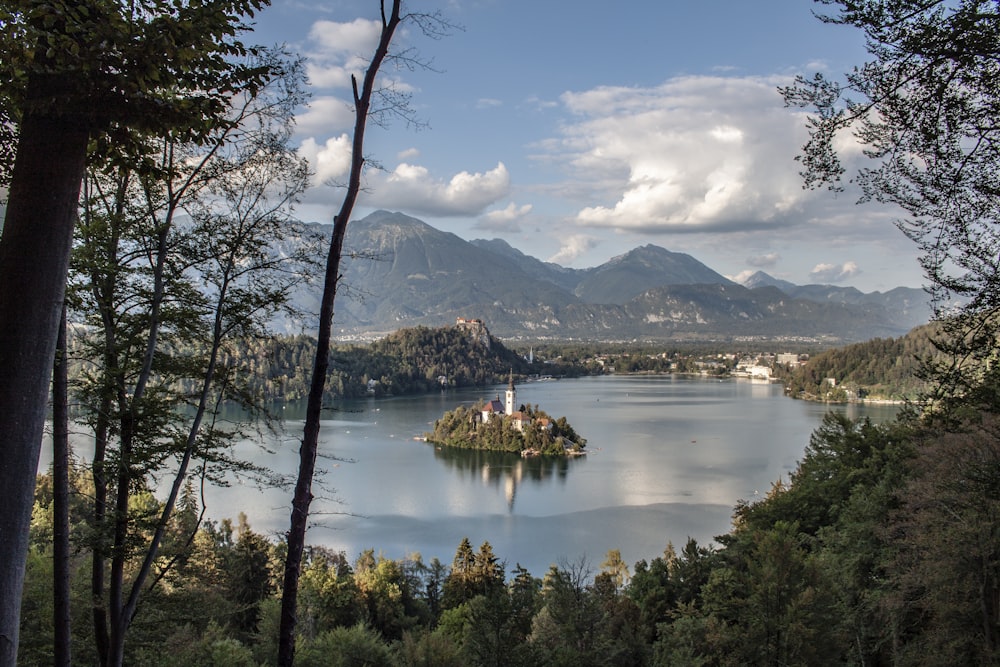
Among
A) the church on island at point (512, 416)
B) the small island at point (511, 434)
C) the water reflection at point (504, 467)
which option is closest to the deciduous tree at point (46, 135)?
the water reflection at point (504, 467)

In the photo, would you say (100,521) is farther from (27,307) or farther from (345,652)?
(345,652)

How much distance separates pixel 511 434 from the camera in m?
34.4

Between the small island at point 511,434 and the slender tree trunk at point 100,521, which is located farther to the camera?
the small island at point 511,434

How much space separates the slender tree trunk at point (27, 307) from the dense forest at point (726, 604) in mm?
1902

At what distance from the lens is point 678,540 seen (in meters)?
18.0

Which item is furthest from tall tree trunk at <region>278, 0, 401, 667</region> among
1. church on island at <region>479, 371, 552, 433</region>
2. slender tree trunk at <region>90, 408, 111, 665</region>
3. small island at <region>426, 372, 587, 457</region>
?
church on island at <region>479, 371, 552, 433</region>

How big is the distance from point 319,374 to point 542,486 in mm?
23628

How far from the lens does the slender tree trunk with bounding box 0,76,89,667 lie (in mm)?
1812

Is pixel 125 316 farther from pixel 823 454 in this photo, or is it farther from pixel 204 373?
pixel 823 454

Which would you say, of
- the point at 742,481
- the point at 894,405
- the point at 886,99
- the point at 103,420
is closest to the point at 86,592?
the point at 103,420

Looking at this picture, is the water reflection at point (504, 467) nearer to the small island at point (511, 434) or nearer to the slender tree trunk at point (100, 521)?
the small island at point (511, 434)

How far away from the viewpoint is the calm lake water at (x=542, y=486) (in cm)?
1839

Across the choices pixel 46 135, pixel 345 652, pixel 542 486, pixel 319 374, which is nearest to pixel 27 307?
pixel 46 135

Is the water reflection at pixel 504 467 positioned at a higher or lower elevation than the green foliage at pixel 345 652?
lower
